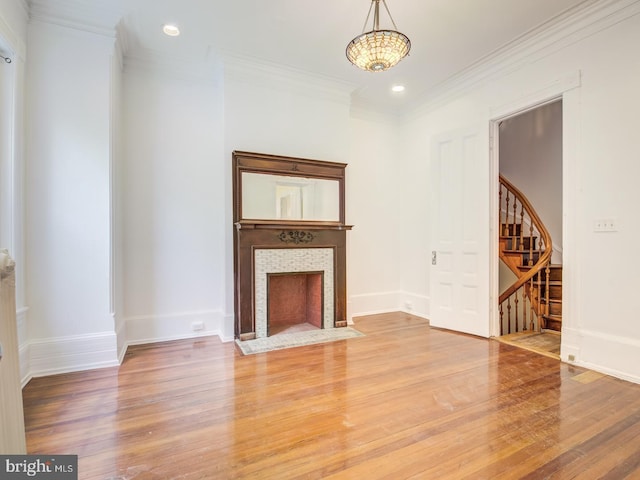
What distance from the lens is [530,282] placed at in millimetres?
4262

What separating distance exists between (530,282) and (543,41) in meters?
2.89

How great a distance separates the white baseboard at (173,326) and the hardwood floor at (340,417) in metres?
0.52

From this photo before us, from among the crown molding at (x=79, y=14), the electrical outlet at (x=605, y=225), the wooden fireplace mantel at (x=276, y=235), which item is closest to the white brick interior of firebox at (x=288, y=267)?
the wooden fireplace mantel at (x=276, y=235)

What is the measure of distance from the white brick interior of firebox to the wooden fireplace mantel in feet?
0.16

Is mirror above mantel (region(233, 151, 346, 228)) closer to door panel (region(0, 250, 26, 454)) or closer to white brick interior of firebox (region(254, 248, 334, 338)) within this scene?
white brick interior of firebox (region(254, 248, 334, 338))

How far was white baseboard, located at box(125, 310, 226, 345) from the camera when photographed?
356 cm

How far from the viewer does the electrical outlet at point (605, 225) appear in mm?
2722

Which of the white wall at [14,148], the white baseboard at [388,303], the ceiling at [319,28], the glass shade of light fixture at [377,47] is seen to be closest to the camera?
the glass shade of light fixture at [377,47]

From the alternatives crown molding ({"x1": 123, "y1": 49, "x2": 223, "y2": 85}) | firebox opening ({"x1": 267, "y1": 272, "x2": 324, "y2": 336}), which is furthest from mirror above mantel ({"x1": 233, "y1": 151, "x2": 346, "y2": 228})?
crown molding ({"x1": 123, "y1": 49, "x2": 223, "y2": 85})

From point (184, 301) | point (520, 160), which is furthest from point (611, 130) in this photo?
point (184, 301)

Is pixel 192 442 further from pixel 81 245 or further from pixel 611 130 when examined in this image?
pixel 611 130

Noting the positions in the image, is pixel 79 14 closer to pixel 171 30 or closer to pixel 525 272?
pixel 171 30

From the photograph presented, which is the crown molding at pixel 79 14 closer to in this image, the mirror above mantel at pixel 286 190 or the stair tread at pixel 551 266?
the mirror above mantel at pixel 286 190

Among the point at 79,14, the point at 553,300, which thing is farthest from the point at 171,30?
the point at 553,300
